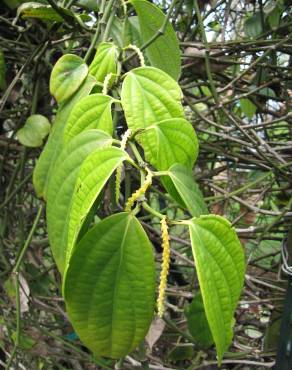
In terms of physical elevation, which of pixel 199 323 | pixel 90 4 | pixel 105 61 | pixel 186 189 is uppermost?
pixel 90 4

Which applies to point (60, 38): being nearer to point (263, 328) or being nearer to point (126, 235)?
point (126, 235)

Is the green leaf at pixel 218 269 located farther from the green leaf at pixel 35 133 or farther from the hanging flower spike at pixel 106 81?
the green leaf at pixel 35 133

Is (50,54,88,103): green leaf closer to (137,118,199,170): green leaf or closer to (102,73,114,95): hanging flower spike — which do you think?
(102,73,114,95): hanging flower spike

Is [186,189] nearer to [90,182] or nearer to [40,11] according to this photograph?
[90,182]

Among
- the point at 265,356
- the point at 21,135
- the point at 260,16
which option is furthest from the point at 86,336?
the point at 260,16

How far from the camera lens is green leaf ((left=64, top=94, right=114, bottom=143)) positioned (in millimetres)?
476

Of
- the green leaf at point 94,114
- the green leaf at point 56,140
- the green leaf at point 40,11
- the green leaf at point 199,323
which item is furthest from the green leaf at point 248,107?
the green leaf at point 94,114

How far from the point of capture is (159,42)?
2.37 feet

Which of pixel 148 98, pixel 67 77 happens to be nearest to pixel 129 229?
pixel 148 98

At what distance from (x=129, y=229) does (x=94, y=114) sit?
0.43ft

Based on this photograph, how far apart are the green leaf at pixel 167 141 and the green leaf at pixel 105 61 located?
0.46 ft

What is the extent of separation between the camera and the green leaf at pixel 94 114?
1.56ft

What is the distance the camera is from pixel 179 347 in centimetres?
130

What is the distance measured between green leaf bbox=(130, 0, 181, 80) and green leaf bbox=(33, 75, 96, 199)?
16cm
